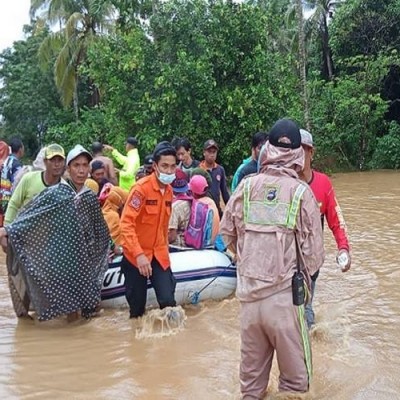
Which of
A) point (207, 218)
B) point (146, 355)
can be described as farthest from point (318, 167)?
point (146, 355)

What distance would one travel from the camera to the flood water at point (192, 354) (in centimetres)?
415

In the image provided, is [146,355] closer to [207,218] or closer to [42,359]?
[42,359]

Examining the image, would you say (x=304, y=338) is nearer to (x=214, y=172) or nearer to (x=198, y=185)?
(x=198, y=185)

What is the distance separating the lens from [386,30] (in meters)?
24.6

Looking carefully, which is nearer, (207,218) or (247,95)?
(207,218)

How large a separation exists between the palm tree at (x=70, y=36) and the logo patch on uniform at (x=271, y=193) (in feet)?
76.0

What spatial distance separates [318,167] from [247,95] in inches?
260

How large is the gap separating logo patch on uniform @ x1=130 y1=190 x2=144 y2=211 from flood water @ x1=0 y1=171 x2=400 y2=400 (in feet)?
3.66

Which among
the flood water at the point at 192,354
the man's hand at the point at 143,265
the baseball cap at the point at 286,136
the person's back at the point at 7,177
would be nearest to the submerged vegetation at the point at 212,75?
the person's back at the point at 7,177

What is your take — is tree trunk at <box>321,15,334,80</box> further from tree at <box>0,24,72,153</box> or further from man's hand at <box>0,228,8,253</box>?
man's hand at <box>0,228,8,253</box>

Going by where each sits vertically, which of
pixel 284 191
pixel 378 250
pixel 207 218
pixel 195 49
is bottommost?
pixel 378 250

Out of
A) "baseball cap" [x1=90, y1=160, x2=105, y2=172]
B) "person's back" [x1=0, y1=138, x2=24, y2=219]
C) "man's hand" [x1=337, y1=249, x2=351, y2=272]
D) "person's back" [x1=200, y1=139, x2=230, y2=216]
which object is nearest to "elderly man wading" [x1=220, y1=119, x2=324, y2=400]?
"man's hand" [x1=337, y1=249, x2=351, y2=272]

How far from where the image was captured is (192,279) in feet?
19.9

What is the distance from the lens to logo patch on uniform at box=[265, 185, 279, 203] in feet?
10.7
